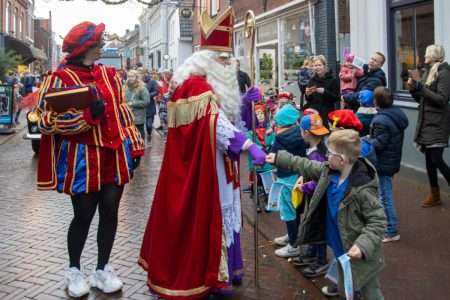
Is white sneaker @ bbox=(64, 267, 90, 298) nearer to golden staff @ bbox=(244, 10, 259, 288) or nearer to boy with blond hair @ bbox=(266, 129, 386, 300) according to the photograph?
golden staff @ bbox=(244, 10, 259, 288)

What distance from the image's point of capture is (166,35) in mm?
47500

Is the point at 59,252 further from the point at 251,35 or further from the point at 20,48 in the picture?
the point at 20,48

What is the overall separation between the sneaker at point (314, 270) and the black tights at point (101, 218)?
1.70m

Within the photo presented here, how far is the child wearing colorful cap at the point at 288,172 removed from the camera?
521 centimetres

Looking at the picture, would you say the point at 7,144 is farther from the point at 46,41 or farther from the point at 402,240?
the point at 46,41

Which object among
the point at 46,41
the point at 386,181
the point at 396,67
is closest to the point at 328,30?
the point at 396,67

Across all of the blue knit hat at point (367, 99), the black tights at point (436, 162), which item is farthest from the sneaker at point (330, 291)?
the black tights at point (436, 162)

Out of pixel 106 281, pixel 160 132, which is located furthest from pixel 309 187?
pixel 160 132

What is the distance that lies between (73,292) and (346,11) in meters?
9.15

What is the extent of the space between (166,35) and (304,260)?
44.1 metres

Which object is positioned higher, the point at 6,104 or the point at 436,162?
the point at 6,104

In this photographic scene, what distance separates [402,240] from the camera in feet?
18.9

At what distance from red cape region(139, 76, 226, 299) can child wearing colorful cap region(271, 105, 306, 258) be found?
50.9 inches

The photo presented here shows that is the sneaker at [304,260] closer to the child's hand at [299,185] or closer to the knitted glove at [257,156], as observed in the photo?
the child's hand at [299,185]
